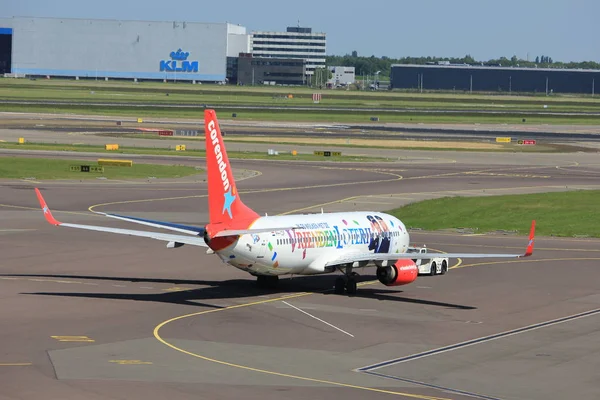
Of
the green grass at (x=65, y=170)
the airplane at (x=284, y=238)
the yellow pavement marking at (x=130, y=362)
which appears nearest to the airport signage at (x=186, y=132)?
the green grass at (x=65, y=170)

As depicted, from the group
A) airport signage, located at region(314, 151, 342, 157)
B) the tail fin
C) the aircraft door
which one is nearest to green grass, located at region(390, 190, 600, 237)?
the aircraft door

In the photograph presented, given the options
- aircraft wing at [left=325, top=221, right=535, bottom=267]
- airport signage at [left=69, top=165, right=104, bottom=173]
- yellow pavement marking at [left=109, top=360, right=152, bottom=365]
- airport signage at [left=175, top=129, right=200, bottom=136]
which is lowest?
yellow pavement marking at [left=109, top=360, right=152, bottom=365]

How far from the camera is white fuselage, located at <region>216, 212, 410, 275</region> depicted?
5106 centimetres

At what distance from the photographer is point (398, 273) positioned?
56.1 meters

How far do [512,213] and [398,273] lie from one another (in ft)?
123

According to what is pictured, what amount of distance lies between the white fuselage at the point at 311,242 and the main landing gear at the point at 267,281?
2.29 m

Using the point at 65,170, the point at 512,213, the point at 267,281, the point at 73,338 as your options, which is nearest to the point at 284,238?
the point at 267,281

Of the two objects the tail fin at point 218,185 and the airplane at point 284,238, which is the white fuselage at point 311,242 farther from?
the tail fin at point 218,185

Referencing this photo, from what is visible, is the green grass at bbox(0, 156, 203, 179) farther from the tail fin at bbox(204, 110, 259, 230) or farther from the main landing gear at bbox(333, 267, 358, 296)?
the tail fin at bbox(204, 110, 259, 230)

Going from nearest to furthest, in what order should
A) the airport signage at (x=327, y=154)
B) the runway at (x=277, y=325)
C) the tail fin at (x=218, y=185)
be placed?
the runway at (x=277, y=325) → the tail fin at (x=218, y=185) → the airport signage at (x=327, y=154)

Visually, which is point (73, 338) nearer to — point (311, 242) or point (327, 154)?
point (311, 242)

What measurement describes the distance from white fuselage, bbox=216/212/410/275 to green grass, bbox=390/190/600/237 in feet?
83.4

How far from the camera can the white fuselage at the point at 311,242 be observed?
51.1m

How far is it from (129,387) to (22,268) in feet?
86.9
